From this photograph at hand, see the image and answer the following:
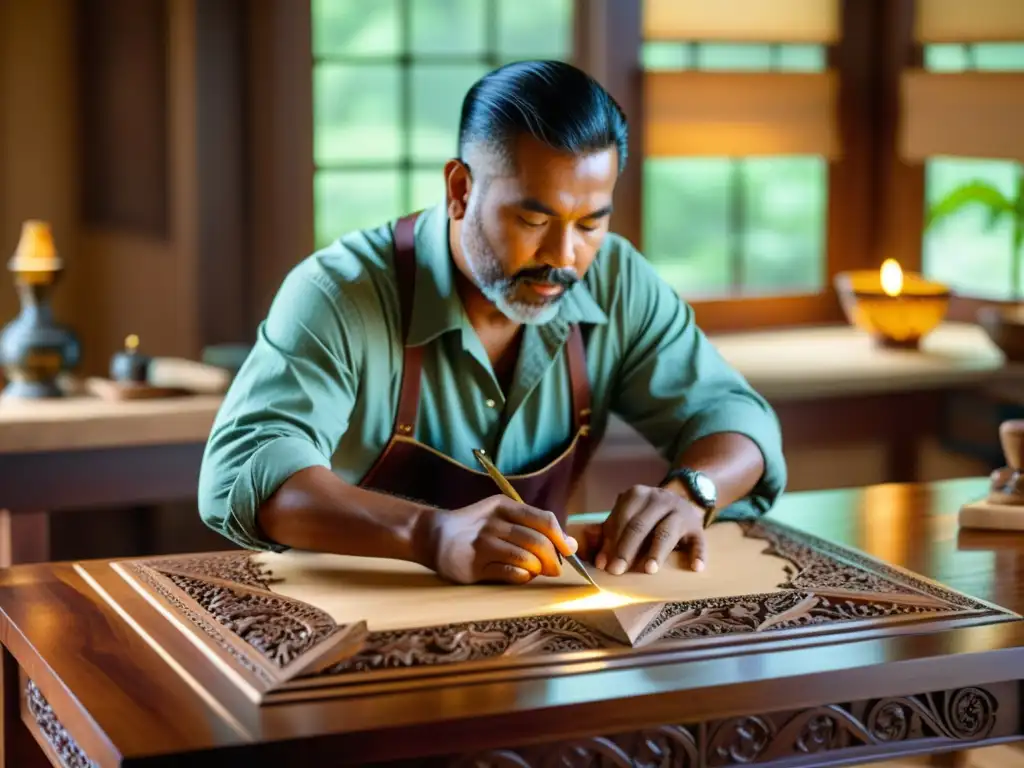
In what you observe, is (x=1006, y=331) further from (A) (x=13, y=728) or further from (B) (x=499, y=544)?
(A) (x=13, y=728)

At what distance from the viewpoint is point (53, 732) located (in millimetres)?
1972

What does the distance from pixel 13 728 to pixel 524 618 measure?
710 mm

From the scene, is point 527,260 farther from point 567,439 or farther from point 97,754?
point 97,754

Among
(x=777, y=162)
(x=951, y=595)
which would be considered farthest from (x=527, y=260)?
(x=777, y=162)

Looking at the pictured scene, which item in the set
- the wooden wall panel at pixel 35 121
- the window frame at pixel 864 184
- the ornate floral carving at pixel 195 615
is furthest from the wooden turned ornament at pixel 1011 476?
the wooden wall panel at pixel 35 121

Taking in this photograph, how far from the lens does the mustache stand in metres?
2.52

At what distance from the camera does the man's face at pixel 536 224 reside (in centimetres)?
247

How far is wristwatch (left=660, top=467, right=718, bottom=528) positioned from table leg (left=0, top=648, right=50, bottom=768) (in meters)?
1.00

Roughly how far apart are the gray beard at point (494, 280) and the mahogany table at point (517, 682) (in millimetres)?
588

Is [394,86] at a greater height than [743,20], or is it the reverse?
[743,20]

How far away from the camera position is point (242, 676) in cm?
185

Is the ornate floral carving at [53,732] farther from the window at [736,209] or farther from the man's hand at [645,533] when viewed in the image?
the window at [736,209]

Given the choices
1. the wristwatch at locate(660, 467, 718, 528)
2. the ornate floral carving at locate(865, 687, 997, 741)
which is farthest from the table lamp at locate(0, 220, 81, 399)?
the ornate floral carving at locate(865, 687, 997, 741)

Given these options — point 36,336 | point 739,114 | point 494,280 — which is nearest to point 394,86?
point 739,114
